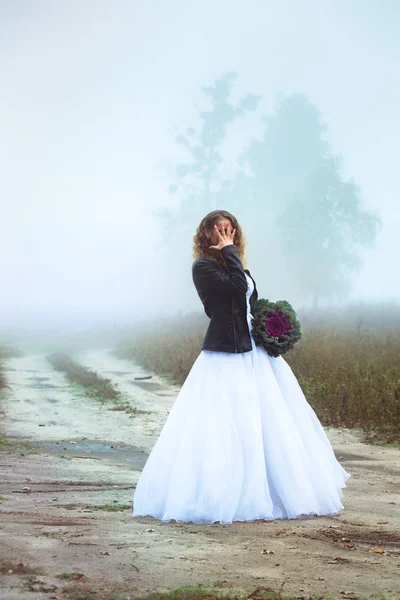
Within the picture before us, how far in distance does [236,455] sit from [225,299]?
1.25 meters

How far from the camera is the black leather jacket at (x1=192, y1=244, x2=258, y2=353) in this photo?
6543 millimetres

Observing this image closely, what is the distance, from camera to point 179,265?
6244cm

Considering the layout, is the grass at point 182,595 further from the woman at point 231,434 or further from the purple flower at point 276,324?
the purple flower at point 276,324

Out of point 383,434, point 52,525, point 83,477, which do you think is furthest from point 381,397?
point 52,525

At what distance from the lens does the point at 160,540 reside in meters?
5.58

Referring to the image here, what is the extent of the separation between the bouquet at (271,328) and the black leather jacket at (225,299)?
0.39ft

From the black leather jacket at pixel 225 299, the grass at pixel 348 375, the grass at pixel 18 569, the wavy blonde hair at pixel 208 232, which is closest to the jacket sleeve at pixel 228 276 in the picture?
the black leather jacket at pixel 225 299

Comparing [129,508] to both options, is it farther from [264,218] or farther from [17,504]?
[264,218]

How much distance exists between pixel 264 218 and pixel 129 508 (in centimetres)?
5249

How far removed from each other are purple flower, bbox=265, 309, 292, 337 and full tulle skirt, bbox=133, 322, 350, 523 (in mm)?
209

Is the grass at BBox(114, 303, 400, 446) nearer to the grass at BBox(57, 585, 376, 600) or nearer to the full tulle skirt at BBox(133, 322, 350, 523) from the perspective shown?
the full tulle skirt at BBox(133, 322, 350, 523)

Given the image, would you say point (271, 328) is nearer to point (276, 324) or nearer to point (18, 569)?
point (276, 324)

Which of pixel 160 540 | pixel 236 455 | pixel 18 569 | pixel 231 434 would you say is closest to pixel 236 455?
pixel 236 455

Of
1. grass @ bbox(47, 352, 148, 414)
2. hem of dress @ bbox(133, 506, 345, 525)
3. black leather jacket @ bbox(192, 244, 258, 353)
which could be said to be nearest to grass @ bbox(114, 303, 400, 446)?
grass @ bbox(47, 352, 148, 414)
